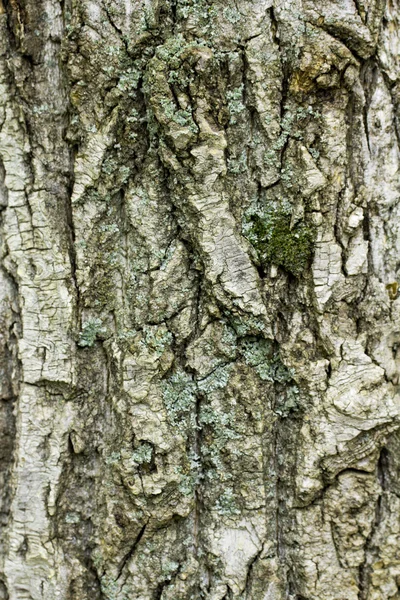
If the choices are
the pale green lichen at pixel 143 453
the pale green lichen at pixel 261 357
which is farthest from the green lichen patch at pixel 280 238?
the pale green lichen at pixel 143 453

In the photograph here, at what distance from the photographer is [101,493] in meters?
1.50

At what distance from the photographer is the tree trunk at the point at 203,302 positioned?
1.37m

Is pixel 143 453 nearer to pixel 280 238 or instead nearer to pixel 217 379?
pixel 217 379

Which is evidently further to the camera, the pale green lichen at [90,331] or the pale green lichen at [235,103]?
the pale green lichen at [90,331]

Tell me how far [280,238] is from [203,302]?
29cm

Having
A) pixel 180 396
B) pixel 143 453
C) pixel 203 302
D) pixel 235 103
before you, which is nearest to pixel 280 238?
pixel 203 302

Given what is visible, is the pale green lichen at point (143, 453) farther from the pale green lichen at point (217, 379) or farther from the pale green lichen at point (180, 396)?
the pale green lichen at point (217, 379)

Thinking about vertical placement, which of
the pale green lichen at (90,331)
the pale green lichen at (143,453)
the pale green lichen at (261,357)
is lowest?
the pale green lichen at (143,453)

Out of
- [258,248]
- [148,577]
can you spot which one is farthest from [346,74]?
[148,577]

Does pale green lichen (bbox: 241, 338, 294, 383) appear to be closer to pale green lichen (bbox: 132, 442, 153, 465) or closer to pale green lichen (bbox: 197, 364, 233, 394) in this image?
pale green lichen (bbox: 197, 364, 233, 394)

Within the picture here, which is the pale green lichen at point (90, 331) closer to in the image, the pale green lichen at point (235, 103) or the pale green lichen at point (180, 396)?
the pale green lichen at point (180, 396)

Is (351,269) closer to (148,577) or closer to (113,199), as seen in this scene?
(113,199)

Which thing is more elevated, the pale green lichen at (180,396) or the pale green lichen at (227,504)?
the pale green lichen at (180,396)

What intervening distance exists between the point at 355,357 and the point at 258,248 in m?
0.42
